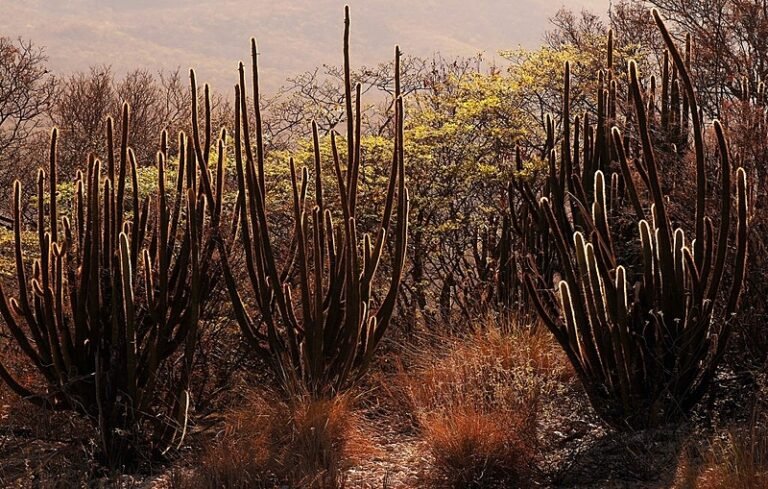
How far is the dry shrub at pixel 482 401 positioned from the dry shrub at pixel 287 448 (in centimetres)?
46

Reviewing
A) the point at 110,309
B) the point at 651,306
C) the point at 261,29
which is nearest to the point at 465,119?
the point at 651,306

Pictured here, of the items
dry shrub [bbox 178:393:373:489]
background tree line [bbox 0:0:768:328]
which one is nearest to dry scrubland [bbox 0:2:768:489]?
dry shrub [bbox 178:393:373:489]

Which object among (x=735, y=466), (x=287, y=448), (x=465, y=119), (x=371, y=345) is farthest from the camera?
(x=465, y=119)

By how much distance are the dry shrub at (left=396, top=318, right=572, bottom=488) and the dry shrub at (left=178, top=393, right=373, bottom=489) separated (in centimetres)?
46

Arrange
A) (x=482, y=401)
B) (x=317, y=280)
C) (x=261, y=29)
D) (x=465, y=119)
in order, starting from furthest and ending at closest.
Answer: (x=261, y=29)
(x=465, y=119)
(x=317, y=280)
(x=482, y=401)

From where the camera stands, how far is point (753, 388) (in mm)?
6121

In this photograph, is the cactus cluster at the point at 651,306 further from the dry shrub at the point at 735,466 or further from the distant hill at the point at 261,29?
the distant hill at the point at 261,29

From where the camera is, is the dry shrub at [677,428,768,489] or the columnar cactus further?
the columnar cactus

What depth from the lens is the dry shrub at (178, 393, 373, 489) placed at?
538 centimetres

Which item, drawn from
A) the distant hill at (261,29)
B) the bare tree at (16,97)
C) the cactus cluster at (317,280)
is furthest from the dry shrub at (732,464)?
the distant hill at (261,29)

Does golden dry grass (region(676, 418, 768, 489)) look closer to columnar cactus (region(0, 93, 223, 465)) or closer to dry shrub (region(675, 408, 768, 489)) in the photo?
dry shrub (region(675, 408, 768, 489))

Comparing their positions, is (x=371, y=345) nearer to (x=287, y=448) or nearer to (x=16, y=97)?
(x=287, y=448)

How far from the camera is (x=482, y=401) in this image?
19.3 ft

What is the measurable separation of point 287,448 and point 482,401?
1.17 meters
